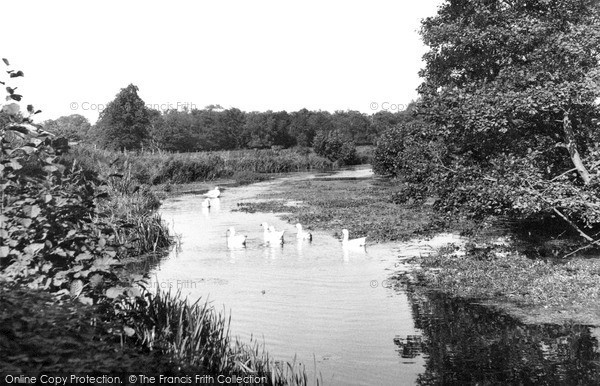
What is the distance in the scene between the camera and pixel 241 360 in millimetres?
8320

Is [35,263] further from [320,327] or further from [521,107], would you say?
[521,107]

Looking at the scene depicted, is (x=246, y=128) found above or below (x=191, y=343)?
above

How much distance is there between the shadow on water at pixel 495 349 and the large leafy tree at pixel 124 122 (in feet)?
237

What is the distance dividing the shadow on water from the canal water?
0.02 m

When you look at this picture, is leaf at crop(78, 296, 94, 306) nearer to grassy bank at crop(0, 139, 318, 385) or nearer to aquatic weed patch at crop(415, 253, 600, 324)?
grassy bank at crop(0, 139, 318, 385)

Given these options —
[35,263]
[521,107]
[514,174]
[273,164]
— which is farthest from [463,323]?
[273,164]

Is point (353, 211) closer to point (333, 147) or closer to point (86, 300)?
point (86, 300)

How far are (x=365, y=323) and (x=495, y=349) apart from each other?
274cm

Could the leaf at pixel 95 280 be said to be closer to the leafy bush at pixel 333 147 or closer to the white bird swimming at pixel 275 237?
the white bird swimming at pixel 275 237

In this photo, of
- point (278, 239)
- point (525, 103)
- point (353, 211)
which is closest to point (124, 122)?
point (353, 211)

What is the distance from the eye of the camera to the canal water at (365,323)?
30.7 ft

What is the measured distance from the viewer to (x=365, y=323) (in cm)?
1206

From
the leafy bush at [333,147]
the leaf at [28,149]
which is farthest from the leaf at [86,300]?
the leafy bush at [333,147]

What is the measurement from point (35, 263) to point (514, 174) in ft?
37.2
